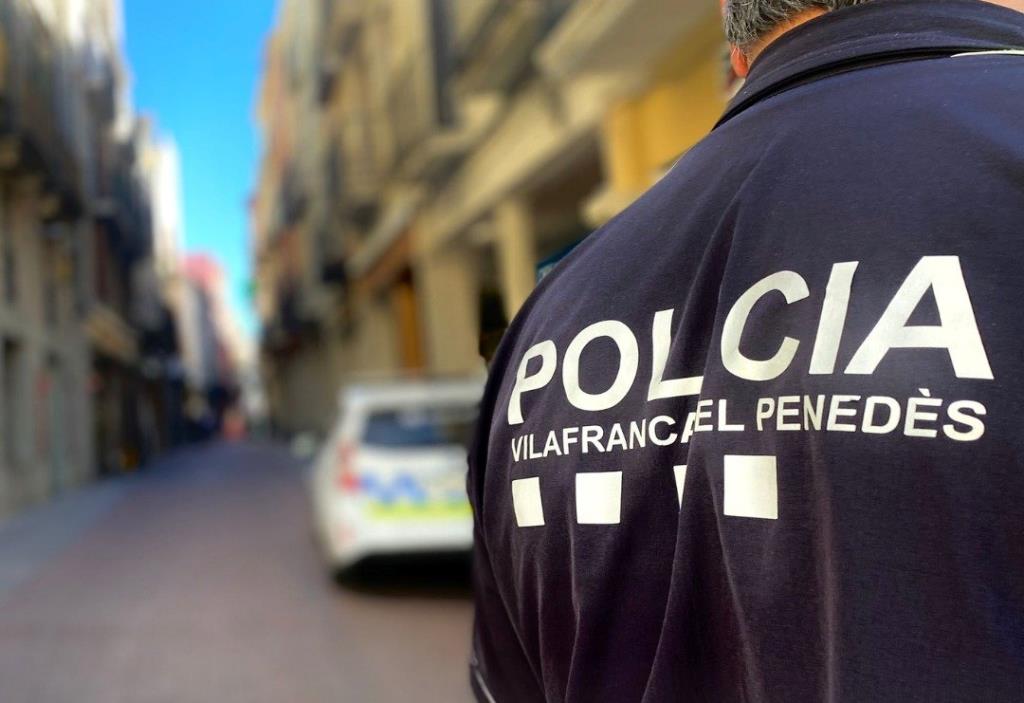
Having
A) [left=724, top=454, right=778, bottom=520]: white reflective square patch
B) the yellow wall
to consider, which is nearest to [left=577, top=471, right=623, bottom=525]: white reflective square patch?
[left=724, top=454, right=778, bottom=520]: white reflective square patch

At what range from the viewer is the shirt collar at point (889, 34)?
3.34 ft

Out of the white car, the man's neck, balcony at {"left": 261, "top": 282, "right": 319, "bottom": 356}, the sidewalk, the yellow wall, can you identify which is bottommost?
the sidewalk

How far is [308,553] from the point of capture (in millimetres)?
10430

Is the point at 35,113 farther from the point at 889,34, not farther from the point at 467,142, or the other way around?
the point at 889,34

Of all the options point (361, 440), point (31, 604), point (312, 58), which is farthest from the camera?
point (312, 58)

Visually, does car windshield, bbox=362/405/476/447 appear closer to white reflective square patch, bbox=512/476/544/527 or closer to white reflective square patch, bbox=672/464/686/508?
white reflective square patch, bbox=512/476/544/527

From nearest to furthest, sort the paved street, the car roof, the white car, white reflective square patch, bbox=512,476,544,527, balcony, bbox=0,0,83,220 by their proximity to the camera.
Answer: white reflective square patch, bbox=512,476,544,527, the paved street, the white car, the car roof, balcony, bbox=0,0,83,220

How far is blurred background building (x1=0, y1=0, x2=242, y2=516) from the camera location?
16.8 m

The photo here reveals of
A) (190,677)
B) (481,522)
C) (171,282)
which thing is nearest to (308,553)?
(190,677)

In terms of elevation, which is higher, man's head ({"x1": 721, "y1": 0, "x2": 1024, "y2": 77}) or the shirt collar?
man's head ({"x1": 721, "y1": 0, "x2": 1024, "y2": 77})

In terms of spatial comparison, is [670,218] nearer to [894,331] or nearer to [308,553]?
[894,331]

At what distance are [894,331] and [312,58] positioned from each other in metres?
30.2

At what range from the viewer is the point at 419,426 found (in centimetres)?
776

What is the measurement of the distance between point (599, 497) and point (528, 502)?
122mm
